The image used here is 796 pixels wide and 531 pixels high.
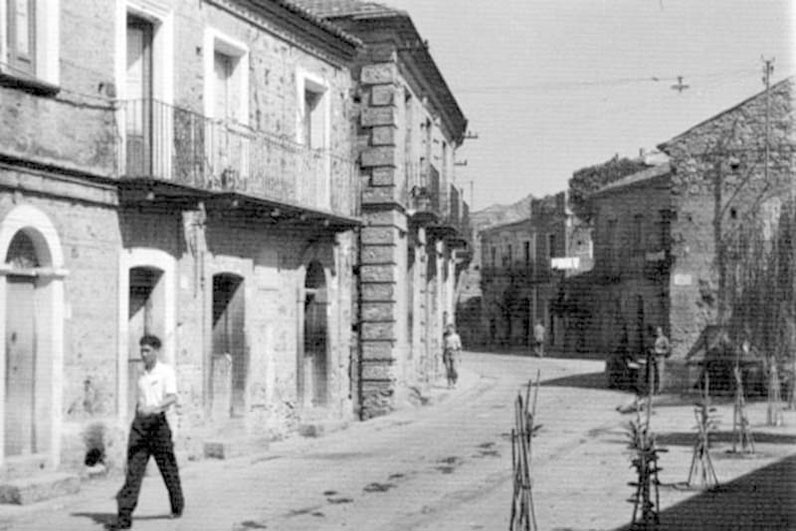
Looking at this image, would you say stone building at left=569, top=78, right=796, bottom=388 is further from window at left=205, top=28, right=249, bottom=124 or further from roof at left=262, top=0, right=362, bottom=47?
window at left=205, top=28, right=249, bottom=124

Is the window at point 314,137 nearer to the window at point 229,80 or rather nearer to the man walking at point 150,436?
the window at point 229,80

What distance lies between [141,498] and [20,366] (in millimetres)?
1895

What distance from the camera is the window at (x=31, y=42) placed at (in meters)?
11.7

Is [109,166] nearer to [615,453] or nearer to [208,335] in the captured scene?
[208,335]

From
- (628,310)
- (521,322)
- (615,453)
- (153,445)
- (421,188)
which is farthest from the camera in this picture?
(521,322)

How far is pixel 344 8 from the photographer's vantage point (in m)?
22.5

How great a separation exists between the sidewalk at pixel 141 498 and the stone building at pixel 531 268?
34.1 metres

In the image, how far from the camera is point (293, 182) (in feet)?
58.9

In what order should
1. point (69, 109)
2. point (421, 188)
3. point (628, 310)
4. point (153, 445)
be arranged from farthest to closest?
point (628, 310) → point (421, 188) → point (69, 109) → point (153, 445)

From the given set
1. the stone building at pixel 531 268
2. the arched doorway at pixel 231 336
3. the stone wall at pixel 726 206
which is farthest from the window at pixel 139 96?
the stone building at pixel 531 268

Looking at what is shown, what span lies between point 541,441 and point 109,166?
24.8 ft

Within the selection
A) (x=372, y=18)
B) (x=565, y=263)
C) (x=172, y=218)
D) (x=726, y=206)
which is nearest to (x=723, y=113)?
(x=726, y=206)

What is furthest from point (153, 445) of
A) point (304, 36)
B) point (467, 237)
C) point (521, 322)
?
point (521, 322)

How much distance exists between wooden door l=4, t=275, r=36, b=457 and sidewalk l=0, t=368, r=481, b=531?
2.70 ft
